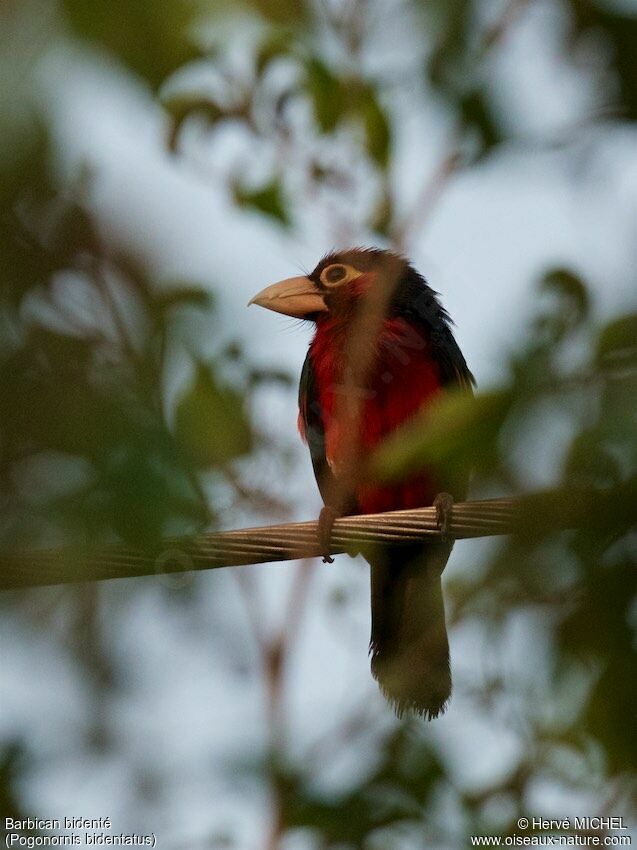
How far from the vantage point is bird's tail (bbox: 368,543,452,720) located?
4.09 meters

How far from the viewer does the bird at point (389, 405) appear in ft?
13.5

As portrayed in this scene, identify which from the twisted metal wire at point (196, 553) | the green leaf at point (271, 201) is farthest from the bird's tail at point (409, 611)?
the green leaf at point (271, 201)

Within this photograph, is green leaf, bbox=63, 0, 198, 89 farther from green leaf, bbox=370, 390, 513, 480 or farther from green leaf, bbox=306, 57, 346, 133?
green leaf, bbox=306, 57, 346, 133

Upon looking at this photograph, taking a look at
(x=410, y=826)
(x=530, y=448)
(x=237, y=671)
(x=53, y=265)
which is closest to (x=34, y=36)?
(x=53, y=265)

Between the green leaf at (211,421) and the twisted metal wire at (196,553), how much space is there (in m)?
0.11

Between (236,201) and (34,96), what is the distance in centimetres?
160

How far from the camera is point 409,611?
4.37m

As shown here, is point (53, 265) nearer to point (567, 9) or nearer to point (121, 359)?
point (121, 359)

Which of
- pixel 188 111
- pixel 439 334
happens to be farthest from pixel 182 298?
pixel 439 334

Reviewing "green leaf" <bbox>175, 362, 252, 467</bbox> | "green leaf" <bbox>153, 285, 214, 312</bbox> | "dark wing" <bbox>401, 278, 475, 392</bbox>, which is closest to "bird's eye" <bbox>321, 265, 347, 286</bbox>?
"dark wing" <bbox>401, 278, 475, 392</bbox>

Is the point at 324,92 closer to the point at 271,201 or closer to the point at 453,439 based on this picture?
the point at 271,201

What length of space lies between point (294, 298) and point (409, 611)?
Answer: 1.51 metres

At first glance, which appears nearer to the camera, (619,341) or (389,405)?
(619,341)

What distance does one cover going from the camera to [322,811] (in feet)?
5.02
